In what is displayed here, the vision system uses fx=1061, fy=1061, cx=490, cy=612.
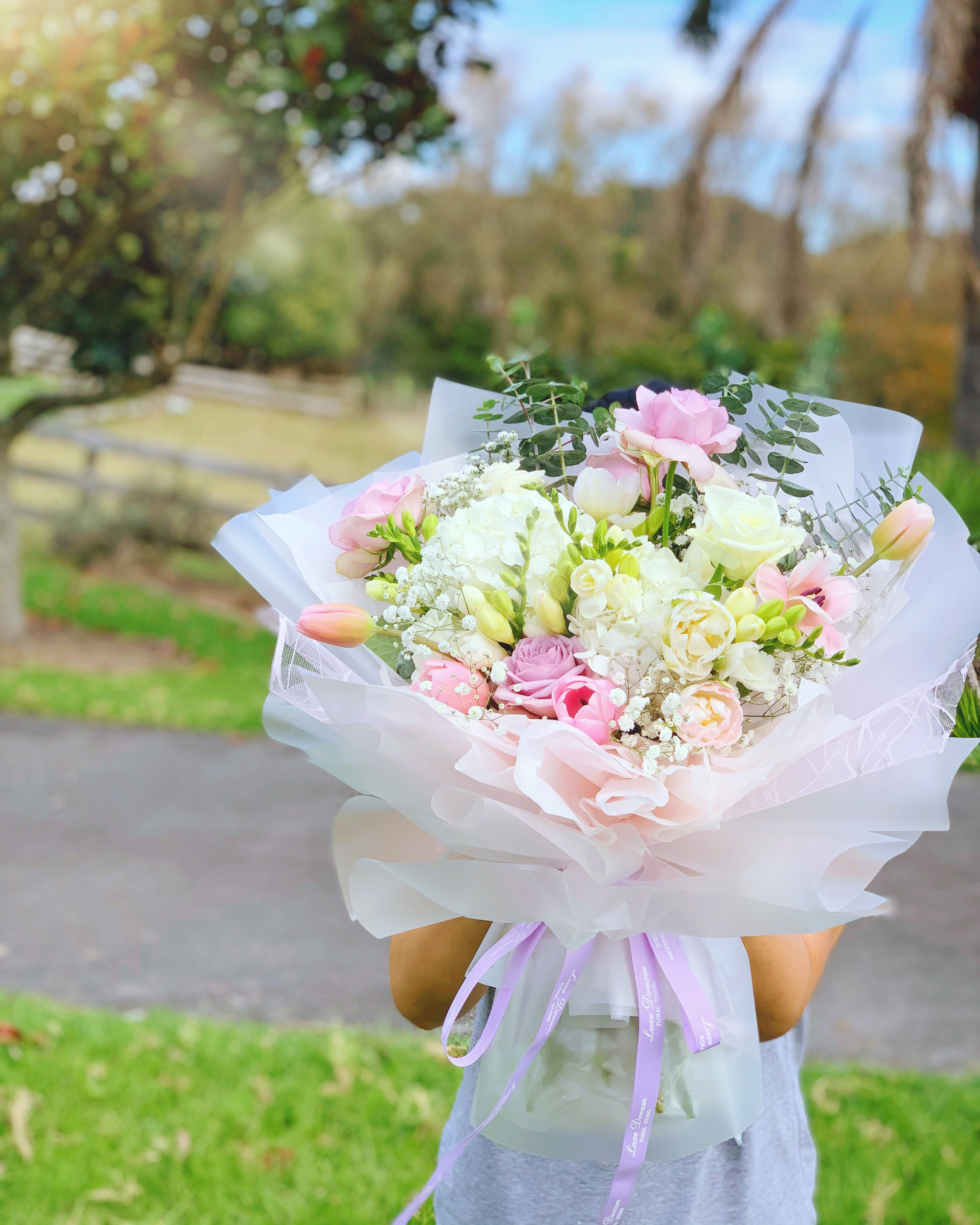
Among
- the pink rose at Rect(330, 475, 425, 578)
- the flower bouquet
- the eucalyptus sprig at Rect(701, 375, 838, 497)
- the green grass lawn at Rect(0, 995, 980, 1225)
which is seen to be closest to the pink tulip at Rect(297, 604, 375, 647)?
the flower bouquet

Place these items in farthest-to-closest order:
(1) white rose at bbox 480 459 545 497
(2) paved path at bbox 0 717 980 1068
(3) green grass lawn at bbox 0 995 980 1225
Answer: (2) paved path at bbox 0 717 980 1068 < (3) green grass lawn at bbox 0 995 980 1225 < (1) white rose at bbox 480 459 545 497

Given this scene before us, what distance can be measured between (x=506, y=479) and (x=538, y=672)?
0.27 m

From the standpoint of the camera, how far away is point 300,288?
29531 millimetres

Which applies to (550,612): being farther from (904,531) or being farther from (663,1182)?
(663,1182)

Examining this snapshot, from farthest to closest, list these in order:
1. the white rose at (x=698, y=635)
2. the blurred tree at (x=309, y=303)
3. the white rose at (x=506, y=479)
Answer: the blurred tree at (x=309, y=303) < the white rose at (x=506, y=479) < the white rose at (x=698, y=635)

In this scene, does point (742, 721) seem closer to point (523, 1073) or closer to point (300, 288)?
point (523, 1073)

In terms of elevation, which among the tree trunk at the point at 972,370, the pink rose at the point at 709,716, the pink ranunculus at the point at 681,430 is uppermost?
the pink ranunculus at the point at 681,430

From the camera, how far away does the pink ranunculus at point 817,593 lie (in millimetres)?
1118

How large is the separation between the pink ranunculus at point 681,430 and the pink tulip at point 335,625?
37 cm

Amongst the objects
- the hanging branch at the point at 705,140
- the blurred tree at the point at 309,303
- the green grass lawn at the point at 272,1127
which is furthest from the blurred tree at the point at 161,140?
the blurred tree at the point at 309,303

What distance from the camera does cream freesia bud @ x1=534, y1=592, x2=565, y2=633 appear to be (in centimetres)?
116

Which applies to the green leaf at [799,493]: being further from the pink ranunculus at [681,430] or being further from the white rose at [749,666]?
the white rose at [749,666]

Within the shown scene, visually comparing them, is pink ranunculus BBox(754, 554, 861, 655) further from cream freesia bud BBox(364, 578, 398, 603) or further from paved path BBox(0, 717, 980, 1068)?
paved path BBox(0, 717, 980, 1068)

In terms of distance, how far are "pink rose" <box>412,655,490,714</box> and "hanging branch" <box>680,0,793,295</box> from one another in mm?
8272
